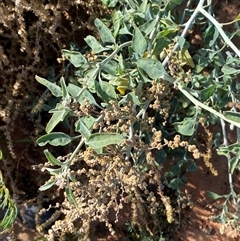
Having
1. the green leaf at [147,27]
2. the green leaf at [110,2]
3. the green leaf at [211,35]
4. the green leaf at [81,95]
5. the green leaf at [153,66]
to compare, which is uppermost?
the green leaf at [110,2]

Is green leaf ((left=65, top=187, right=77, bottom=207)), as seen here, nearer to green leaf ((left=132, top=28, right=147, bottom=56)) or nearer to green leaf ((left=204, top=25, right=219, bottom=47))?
green leaf ((left=132, top=28, right=147, bottom=56))

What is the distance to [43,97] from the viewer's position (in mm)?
2166

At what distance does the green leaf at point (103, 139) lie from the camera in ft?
5.25

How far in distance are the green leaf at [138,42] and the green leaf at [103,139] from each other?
0.32 meters

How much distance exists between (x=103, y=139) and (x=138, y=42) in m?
0.36

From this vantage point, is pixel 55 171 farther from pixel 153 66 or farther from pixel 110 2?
pixel 110 2

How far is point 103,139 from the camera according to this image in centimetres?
163

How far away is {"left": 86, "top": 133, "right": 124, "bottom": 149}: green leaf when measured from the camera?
1602 millimetres

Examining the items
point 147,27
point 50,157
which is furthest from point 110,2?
point 50,157

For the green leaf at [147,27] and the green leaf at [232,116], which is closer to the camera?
the green leaf at [232,116]

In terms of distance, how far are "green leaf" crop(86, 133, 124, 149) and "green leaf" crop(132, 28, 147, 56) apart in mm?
323

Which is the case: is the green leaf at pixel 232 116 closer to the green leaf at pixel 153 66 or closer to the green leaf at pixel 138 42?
the green leaf at pixel 153 66

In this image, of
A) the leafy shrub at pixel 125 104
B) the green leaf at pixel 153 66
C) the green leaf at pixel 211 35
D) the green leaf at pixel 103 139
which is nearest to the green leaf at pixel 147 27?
the leafy shrub at pixel 125 104

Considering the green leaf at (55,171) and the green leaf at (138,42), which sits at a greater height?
the green leaf at (138,42)
